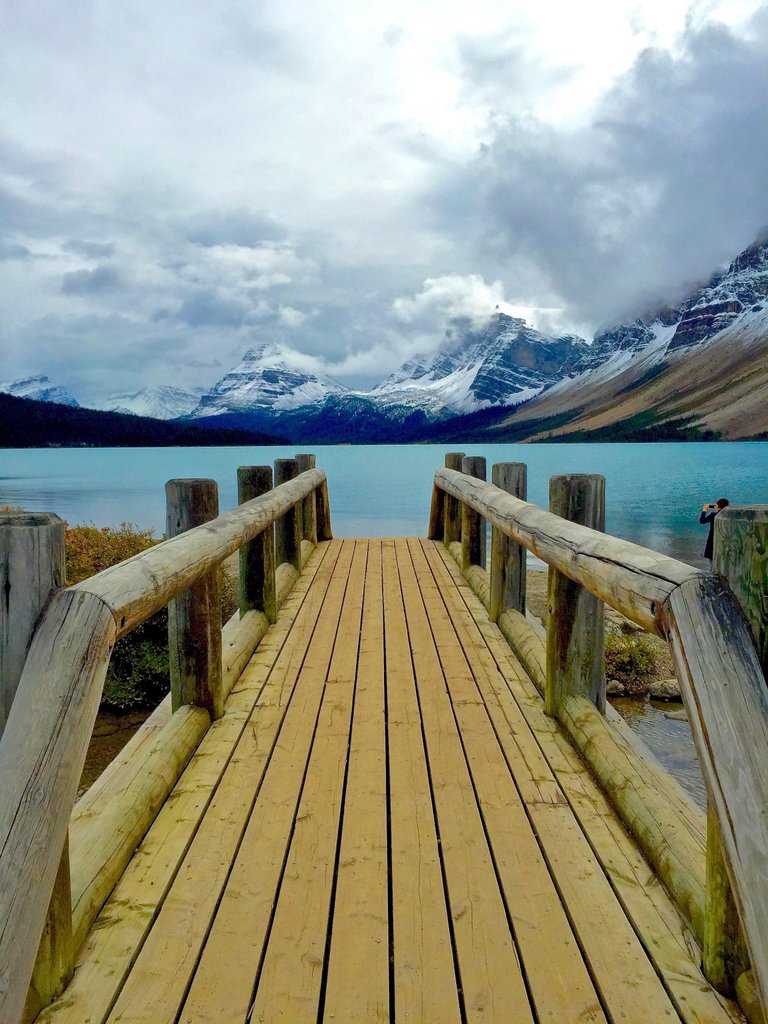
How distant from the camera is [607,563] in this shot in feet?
6.95

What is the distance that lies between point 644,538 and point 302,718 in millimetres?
22847

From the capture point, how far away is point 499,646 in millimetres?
4492

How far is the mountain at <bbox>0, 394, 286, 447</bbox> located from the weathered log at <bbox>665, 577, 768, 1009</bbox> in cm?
12977

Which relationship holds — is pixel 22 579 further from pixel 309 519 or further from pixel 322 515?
pixel 322 515

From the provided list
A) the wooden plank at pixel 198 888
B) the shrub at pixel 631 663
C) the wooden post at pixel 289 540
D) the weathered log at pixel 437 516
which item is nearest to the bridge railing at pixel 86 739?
the wooden plank at pixel 198 888

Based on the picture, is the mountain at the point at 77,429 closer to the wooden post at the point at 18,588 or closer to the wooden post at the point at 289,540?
the wooden post at the point at 289,540

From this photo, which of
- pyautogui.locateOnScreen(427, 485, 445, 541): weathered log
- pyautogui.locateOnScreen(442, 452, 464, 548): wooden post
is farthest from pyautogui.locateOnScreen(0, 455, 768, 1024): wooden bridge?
pyautogui.locateOnScreen(427, 485, 445, 541): weathered log

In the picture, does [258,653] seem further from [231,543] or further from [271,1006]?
[271,1006]

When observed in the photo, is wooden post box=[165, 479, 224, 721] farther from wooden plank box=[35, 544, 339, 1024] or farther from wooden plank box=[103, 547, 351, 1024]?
wooden plank box=[103, 547, 351, 1024]

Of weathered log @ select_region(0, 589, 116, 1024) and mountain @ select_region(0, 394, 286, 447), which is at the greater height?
mountain @ select_region(0, 394, 286, 447)

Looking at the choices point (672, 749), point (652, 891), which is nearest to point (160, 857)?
point (652, 891)

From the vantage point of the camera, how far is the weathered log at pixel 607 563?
1.65 meters

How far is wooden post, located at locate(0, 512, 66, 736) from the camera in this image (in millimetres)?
1415

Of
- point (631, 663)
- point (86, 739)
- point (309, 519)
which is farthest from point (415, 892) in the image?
point (309, 519)
